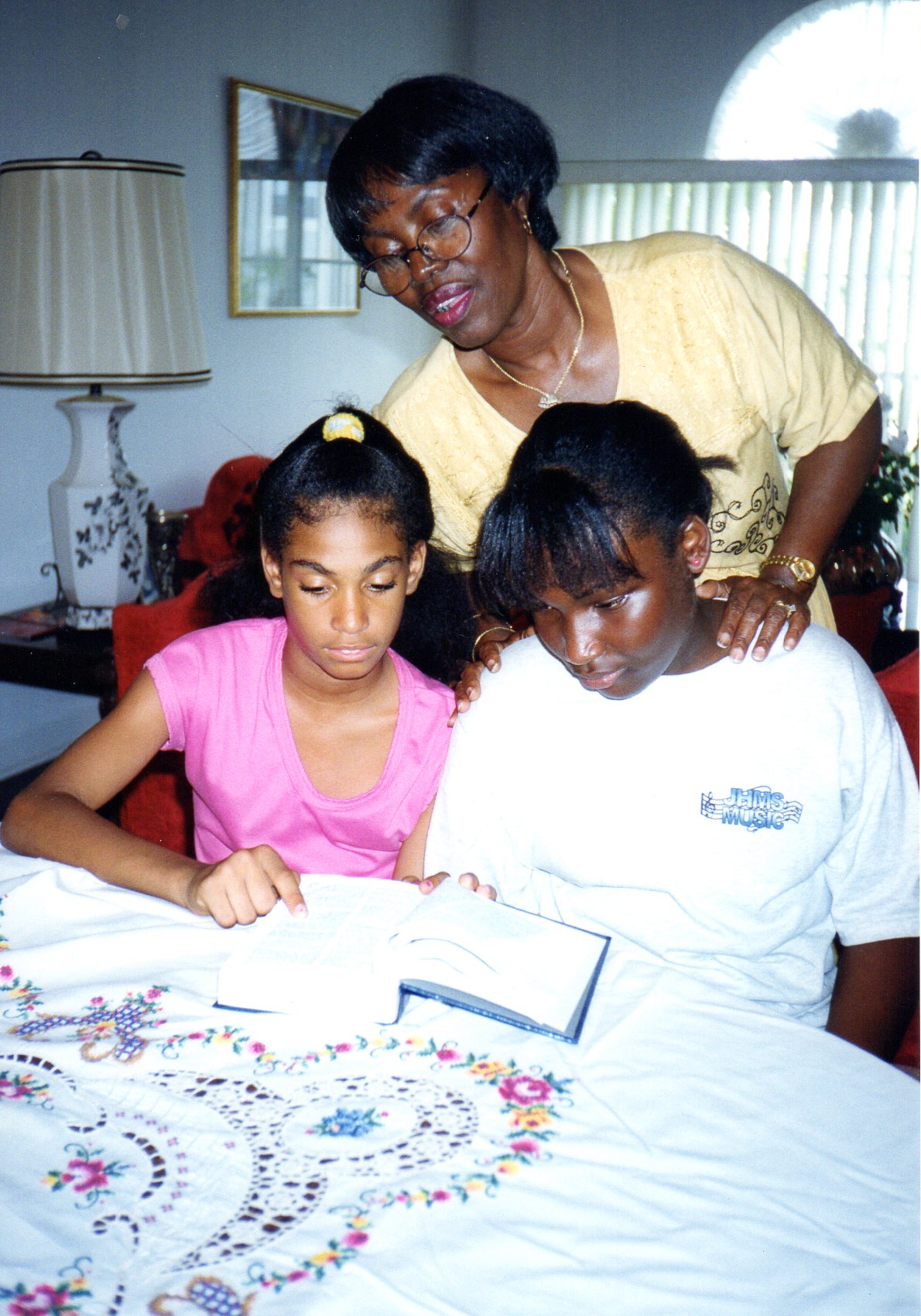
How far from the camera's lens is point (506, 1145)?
869 mm

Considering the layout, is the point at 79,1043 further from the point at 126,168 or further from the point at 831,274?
the point at 831,274

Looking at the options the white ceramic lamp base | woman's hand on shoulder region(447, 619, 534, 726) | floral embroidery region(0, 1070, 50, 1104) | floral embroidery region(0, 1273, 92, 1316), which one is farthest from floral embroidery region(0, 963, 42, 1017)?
the white ceramic lamp base

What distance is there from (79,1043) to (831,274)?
19.0 feet

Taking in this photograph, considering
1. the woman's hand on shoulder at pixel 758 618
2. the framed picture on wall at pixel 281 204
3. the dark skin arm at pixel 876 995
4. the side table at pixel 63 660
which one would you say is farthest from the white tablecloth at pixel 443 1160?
the framed picture on wall at pixel 281 204

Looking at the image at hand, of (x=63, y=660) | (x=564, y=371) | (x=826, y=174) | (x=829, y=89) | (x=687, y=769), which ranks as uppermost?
(x=829, y=89)

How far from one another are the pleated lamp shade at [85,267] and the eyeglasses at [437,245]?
1.31 metres

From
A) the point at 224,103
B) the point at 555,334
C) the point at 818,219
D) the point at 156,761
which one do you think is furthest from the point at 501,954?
the point at 818,219

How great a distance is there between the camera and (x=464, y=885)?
1.25m

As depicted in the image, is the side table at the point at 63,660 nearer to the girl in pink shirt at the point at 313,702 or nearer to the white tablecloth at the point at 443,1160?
the girl in pink shirt at the point at 313,702

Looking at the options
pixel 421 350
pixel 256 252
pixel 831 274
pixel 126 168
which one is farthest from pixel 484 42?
pixel 126 168

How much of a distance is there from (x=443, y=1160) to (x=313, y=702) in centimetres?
85

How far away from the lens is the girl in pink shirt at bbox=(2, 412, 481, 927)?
1488 mm

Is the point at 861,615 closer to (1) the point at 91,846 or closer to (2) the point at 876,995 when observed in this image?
(2) the point at 876,995

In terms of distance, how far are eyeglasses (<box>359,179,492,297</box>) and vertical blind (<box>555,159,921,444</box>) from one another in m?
4.48
